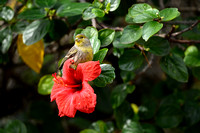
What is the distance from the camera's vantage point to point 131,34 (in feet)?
2.96

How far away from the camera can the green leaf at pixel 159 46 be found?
0.98m

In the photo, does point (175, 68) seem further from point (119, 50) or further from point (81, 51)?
point (81, 51)

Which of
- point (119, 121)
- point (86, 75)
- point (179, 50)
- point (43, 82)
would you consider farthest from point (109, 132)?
point (86, 75)

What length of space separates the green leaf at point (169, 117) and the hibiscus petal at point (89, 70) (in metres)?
0.70

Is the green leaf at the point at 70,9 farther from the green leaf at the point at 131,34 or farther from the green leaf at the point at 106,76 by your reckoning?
the green leaf at the point at 106,76

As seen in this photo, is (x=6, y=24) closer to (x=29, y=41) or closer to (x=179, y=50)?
(x=29, y=41)

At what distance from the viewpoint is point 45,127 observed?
191 cm

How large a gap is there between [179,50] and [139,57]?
1.06 feet

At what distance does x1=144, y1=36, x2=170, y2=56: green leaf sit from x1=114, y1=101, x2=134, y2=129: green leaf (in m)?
0.43

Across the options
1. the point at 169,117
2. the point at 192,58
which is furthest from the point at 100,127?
the point at 192,58

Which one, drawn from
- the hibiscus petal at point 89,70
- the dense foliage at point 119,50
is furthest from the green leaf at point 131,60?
the hibiscus petal at point 89,70

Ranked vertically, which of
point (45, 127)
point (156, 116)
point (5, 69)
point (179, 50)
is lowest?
point (45, 127)

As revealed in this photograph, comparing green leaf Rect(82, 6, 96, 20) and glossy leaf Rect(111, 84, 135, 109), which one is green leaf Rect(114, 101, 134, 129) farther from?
green leaf Rect(82, 6, 96, 20)

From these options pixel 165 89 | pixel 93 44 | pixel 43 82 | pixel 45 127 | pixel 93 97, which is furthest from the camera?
pixel 45 127
